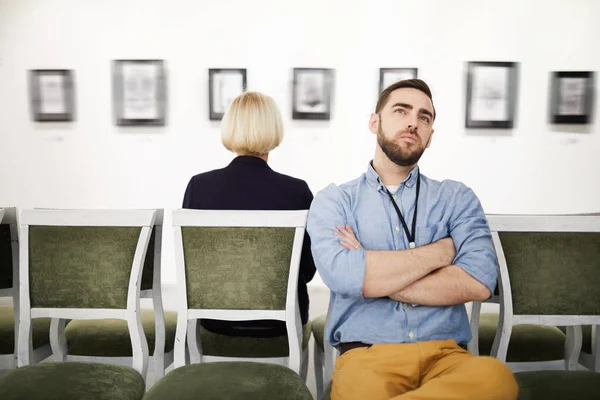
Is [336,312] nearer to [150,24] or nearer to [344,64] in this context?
[344,64]

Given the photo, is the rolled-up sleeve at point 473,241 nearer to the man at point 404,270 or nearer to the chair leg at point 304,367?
the man at point 404,270

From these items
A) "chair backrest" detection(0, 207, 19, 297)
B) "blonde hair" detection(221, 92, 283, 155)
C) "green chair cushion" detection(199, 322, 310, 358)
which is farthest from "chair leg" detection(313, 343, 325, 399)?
"chair backrest" detection(0, 207, 19, 297)

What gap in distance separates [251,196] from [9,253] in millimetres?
1170

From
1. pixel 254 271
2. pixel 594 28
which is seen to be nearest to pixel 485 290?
pixel 254 271

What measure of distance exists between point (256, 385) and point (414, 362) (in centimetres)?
52

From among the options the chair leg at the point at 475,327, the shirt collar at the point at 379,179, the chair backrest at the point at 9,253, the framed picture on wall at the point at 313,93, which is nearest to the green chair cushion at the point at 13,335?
the chair backrest at the point at 9,253

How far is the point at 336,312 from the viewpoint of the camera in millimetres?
1603

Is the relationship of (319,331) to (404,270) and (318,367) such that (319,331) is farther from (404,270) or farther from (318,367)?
(404,270)

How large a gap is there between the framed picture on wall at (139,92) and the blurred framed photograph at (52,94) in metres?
0.42

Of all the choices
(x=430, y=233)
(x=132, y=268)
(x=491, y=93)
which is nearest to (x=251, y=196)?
(x=132, y=268)

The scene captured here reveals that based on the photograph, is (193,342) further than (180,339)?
Yes

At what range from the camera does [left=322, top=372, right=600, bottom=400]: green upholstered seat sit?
1.45m

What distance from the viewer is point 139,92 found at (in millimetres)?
4145

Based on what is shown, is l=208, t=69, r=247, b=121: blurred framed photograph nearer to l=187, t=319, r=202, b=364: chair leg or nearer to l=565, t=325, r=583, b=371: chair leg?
l=187, t=319, r=202, b=364: chair leg
